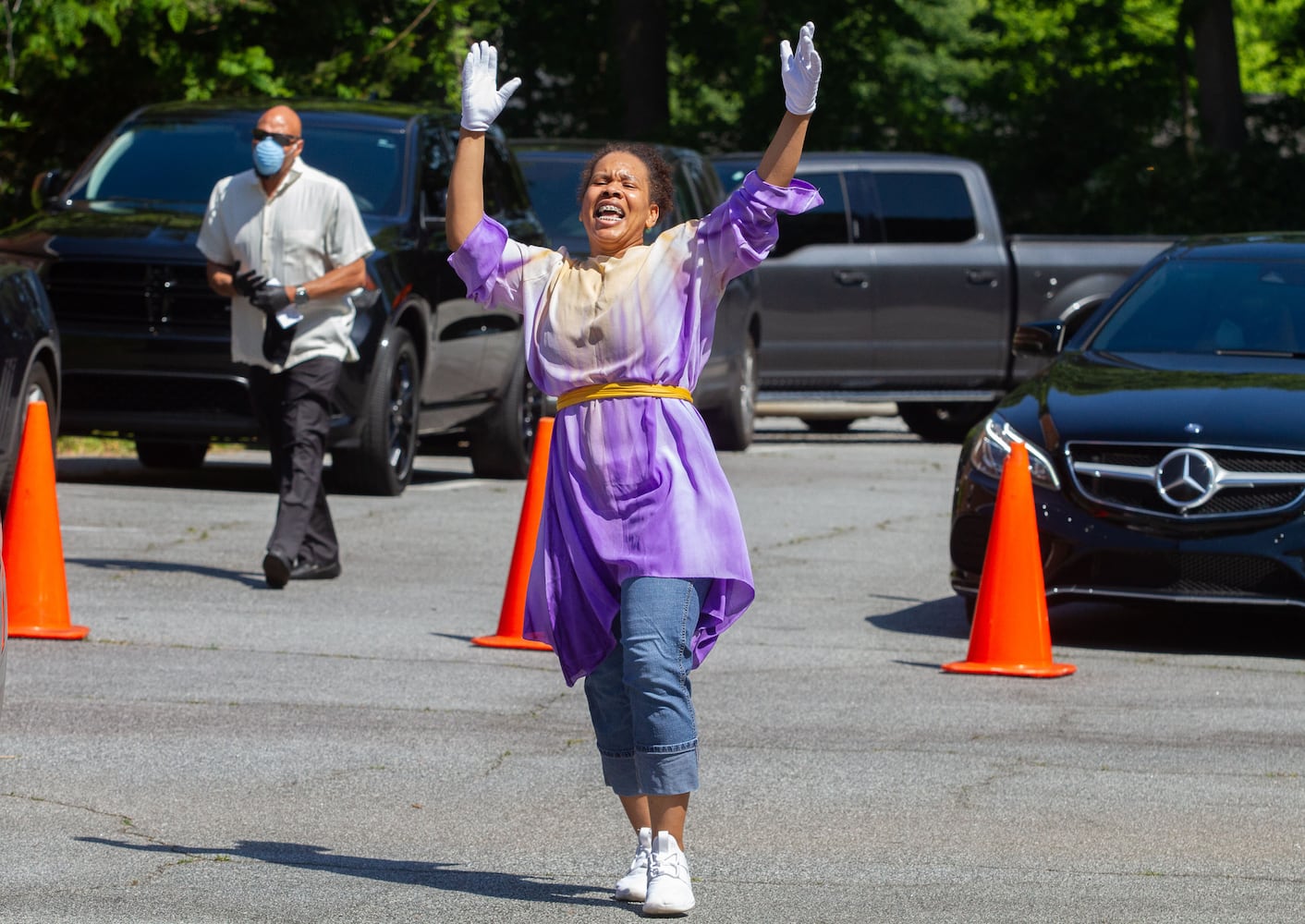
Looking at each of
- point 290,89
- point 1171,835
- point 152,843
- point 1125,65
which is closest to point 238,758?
point 152,843

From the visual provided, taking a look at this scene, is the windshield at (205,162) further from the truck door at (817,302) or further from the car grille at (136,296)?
the truck door at (817,302)

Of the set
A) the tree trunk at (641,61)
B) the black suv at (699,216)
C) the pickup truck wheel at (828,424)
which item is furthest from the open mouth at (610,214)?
the tree trunk at (641,61)

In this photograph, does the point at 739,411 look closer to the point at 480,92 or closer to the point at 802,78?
the point at 480,92

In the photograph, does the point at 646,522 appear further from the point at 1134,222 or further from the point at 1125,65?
the point at 1125,65

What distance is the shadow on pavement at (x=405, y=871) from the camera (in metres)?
5.01

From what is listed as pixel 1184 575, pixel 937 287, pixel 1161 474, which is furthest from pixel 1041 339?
pixel 937 287

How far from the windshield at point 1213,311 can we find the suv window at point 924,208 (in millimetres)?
8083

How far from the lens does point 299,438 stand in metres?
9.47

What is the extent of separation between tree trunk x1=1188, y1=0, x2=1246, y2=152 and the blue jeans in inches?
971

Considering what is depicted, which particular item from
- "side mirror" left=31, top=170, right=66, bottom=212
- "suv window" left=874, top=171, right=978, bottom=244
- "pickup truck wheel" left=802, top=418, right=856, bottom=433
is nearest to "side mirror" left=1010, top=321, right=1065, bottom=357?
"side mirror" left=31, top=170, right=66, bottom=212

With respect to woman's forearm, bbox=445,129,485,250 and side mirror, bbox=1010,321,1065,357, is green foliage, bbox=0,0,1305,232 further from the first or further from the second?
woman's forearm, bbox=445,129,485,250

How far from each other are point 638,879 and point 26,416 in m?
5.58

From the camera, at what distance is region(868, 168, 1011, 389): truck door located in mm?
17906

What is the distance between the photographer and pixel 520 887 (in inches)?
200
